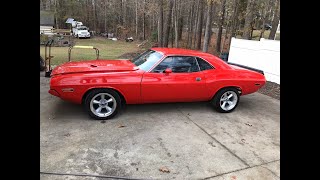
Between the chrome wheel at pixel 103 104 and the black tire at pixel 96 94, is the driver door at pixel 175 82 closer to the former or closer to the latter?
the black tire at pixel 96 94

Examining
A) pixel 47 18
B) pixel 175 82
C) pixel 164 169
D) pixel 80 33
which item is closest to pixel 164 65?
pixel 175 82

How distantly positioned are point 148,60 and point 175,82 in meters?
0.81

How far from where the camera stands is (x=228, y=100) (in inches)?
222

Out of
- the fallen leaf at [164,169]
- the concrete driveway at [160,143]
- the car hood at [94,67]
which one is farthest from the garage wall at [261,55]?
the fallen leaf at [164,169]

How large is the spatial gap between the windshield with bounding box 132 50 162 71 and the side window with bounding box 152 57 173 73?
0.13 meters

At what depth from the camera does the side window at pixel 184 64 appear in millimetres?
5211

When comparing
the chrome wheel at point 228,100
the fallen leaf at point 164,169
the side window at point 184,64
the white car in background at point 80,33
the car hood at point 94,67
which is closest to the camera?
the fallen leaf at point 164,169

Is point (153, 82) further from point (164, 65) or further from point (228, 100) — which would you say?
point (228, 100)

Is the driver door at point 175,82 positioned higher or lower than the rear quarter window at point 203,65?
lower

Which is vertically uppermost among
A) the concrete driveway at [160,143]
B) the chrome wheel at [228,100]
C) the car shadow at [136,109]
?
the chrome wheel at [228,100]

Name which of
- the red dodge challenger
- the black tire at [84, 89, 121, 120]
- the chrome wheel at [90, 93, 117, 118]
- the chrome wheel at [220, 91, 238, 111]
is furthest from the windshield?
the chrome wheel at [220, 91, 238, 111]

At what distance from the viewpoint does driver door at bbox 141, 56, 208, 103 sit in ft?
16.2

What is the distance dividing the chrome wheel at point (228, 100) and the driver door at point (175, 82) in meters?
0.46

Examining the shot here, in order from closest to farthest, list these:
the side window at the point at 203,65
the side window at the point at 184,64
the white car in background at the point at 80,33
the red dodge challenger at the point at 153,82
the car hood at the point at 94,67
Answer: the red dodge challenger at the point at 153,82 < the car hood at the point at 94,67 < the side window at the point at 184,64 < the side window at the point at 203,65 < the white car in background at the point at 80,33
